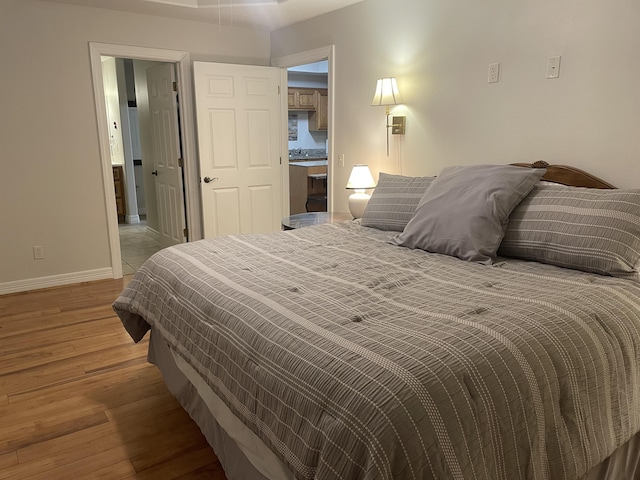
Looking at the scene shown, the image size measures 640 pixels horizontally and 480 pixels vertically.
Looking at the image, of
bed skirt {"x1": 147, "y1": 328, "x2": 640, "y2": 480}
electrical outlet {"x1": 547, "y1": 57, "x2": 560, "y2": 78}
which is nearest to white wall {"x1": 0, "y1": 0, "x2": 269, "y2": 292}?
bed skirt {"x1": 147, "y1": 328, "x2": 640, "y2": 480}

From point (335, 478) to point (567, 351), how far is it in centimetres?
80

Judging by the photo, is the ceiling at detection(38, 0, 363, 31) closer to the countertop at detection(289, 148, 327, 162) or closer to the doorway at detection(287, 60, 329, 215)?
the doorway at detection(287, 60, 329, 215)

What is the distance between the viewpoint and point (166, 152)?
4914mm

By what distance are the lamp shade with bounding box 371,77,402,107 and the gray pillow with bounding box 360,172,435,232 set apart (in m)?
0.73

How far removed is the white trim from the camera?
13.1ft

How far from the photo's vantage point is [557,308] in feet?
4.88

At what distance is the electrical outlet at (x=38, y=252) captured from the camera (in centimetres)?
404

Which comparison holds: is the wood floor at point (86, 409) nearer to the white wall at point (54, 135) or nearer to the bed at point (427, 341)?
the bed at point (427, 341)

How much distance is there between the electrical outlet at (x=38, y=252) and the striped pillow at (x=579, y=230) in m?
3.83

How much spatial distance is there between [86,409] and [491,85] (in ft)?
9.59

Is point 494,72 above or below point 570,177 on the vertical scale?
above

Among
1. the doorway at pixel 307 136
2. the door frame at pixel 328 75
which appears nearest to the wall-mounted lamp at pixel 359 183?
the door frame at pixel 328 75

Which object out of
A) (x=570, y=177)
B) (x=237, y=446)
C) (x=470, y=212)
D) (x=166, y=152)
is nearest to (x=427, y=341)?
(x=237, y=446)

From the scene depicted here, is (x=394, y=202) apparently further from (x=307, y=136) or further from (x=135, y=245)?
(x=307, y=136)
